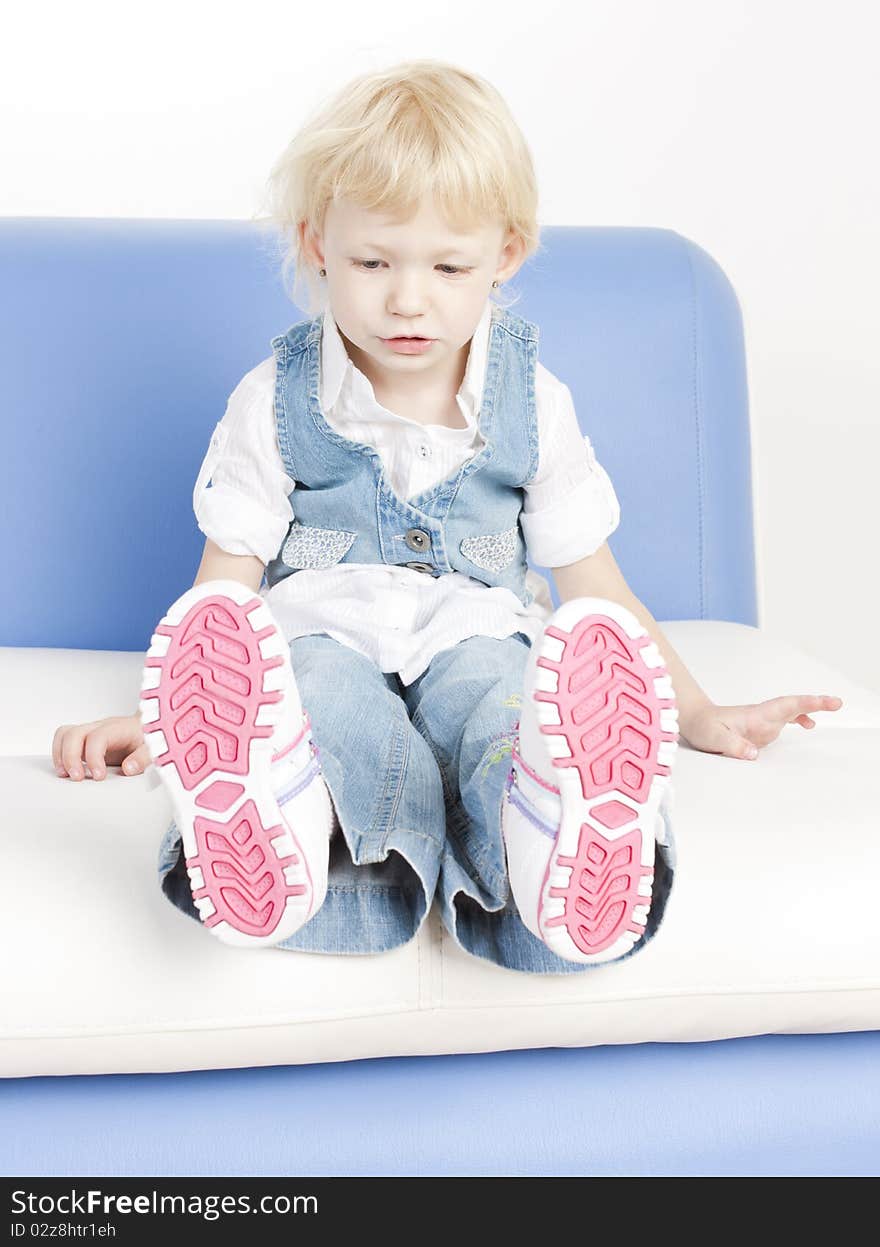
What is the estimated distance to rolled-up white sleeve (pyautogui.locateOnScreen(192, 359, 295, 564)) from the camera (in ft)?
4.40

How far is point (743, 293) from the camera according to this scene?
255 cm

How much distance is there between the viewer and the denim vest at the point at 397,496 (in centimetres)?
134

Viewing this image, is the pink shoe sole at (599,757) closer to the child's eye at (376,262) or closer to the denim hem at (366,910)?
the denim hem at (366,910)

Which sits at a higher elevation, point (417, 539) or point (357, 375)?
point (357, 375)

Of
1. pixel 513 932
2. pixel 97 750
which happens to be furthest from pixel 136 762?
pixel 513 932

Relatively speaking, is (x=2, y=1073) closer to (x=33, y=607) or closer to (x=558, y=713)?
(x=558, y=713)

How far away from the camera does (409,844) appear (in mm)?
1005

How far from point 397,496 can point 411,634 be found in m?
0.13

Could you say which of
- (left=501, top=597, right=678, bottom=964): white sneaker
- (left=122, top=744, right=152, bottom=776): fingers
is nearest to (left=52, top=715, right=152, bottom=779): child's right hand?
(left=122, top=744, right=152, bottom=776): fingers

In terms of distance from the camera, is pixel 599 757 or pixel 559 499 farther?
pixel 559 499

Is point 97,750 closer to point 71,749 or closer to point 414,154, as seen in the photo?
point 71,749

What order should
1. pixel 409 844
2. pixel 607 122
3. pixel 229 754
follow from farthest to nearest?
pixel 607 122
pixel 409 844
pixel 229 754
